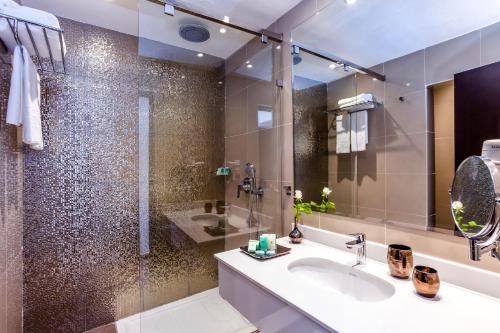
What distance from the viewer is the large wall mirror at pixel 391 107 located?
924 millimetres

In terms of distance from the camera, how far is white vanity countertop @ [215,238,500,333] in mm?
686

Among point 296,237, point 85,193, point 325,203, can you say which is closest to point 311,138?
point 325,203

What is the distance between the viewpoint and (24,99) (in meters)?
1.15

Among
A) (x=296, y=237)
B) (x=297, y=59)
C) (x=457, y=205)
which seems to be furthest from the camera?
(x=297, y=59)

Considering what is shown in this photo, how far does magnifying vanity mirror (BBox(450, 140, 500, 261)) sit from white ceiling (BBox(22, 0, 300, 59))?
1.51 metres

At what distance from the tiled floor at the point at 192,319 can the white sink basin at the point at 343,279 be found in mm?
788

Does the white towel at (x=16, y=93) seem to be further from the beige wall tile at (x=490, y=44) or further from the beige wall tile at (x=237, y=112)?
the beige wall tile at (x=490, y=44)

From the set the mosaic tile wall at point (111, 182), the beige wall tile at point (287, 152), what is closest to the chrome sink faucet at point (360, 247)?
the beige wall tile at point (287, 152)

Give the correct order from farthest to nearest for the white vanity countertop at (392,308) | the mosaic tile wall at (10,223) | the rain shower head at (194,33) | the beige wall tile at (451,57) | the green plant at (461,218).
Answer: the rain shower head at (194,33) < the mosaic tile wall at (10,223) < the beige wall tile at (451,57) < the green plant at (461,218) < the white vanity countertop at (392,308)

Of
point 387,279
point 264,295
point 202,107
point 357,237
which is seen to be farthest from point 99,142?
point 387,279

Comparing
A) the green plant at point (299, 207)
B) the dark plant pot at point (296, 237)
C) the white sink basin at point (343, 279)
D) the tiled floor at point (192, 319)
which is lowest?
the tiled floor at point (192, 319)

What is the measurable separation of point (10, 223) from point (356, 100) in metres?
2.17

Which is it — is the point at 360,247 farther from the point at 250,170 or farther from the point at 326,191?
the point at 250,170

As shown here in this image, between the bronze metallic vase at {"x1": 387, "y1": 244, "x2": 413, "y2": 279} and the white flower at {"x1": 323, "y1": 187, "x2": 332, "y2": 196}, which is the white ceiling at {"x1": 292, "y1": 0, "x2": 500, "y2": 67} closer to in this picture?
the white flower at {"x1": 323, "y1": 187, "x2": 332, "y2": 196}
